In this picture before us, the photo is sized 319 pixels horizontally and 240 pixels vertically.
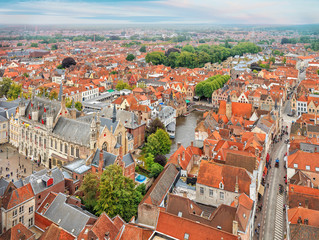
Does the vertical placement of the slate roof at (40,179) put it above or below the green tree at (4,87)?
below

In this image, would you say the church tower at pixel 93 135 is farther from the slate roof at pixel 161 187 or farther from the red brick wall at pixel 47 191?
the slate roof at pixel 161 187

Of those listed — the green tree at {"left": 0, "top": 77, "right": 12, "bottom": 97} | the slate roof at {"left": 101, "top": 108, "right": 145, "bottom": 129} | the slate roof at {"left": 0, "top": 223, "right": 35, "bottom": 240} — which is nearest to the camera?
the slate roof at {"left": 0, "top": 223, "right": 35, "bottom": 240}

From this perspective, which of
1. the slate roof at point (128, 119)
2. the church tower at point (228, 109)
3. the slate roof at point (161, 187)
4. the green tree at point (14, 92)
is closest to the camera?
the slate roof at point (161, 187)

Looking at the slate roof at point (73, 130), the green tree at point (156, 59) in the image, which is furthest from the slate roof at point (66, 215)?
the green tree at point (156, 59)

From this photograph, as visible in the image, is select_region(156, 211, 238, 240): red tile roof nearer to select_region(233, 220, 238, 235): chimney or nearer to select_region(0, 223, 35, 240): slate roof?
select_region(233, 220, 238, 235): chimney

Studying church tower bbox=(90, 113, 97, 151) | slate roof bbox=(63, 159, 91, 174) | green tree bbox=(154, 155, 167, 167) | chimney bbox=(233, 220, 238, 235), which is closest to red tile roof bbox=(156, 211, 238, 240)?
chimney bbox=(233, 220, 238, 235)

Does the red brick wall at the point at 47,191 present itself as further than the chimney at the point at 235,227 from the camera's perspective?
Yes

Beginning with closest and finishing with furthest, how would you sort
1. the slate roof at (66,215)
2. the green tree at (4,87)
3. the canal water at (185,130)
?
the slate roof at (66,215) → the canal water at (185,130) → the green tree at (4,87)
